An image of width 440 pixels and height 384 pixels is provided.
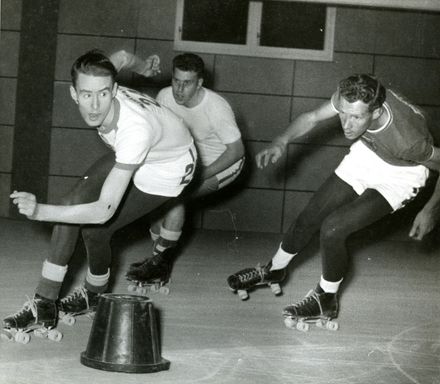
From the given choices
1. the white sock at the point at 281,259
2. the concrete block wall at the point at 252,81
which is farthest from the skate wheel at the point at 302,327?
the concrete block wall at the point at 252,81

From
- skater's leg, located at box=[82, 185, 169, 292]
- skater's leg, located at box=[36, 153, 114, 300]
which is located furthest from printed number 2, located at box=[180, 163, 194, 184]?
skater's leg, located at box=[36, 153, 114, 300]

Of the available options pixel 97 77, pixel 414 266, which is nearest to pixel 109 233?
pixel 97 77

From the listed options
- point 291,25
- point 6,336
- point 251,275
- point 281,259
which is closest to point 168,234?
point 251,275

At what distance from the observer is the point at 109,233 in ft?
10.1

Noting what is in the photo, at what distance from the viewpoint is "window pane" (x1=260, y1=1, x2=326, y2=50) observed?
21.3 ft

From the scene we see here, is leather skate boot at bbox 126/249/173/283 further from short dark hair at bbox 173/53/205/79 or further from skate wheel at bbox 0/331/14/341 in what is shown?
skate wheel at bbox 0/331/14/341

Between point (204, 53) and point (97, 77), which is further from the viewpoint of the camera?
point (204, 53)

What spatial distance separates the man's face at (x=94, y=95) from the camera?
106 inches

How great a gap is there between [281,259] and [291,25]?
3378 mm

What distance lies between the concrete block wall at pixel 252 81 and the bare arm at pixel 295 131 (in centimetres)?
318

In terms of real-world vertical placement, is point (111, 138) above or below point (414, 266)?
above

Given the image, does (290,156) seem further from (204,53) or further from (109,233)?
(109,233)

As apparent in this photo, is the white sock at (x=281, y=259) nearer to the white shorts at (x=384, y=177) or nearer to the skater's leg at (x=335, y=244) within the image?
the skater's leg at (x=335, y=244)

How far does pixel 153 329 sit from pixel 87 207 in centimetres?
47
